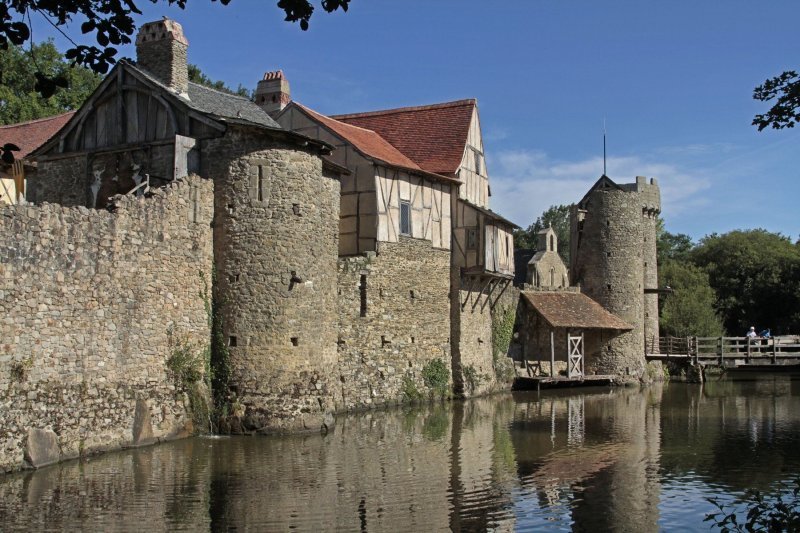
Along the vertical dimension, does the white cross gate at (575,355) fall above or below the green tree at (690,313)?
below

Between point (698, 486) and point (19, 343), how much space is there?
10.5m

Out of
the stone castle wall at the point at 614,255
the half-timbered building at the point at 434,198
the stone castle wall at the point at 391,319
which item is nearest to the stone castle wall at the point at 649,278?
the stone castle wall at the point at 614,255

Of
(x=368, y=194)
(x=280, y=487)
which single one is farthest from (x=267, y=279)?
(x=368, y=194)

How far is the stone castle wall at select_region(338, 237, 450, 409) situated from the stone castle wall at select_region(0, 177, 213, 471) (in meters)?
6.12

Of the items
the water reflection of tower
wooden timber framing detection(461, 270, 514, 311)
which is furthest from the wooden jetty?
the water reflection of tower

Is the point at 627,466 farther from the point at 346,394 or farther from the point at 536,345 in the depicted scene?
the point at 536,345

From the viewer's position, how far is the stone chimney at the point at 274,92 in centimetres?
2902

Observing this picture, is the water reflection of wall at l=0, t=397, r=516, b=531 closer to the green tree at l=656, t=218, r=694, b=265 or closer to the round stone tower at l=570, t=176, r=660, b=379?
the round stone tower at l=570, t=176, r=660, b=379

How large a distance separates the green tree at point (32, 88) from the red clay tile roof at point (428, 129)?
11.3 m

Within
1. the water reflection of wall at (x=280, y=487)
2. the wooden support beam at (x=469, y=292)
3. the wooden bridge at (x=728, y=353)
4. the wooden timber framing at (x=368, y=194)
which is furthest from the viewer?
the wooden bridge at (x=728, y=353)

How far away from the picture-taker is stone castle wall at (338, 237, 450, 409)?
2412 cm

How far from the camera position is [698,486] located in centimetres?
1391

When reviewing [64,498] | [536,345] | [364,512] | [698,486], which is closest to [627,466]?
[698,486]

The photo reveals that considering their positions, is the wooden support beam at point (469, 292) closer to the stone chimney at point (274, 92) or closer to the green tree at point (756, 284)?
Answer: the stone chimney at point (274, 92)
